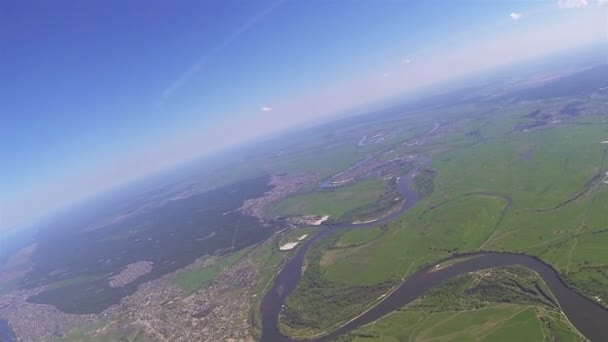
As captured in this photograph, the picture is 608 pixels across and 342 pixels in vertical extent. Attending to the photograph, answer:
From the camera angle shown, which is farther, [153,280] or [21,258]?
[21,258]

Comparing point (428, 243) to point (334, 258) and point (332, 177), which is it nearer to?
point (334, 258)

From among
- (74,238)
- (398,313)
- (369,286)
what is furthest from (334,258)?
(74,238)

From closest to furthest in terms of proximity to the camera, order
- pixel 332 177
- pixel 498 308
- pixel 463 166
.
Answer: pixel 498 308 < pixel 463 166 < pixel 332 177

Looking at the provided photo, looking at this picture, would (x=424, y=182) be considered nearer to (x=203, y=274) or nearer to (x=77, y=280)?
(x=203, y=274)

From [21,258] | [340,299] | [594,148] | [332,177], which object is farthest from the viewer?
[21,258]

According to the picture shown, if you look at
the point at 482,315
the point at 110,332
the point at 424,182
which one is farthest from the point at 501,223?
the point at 110,332

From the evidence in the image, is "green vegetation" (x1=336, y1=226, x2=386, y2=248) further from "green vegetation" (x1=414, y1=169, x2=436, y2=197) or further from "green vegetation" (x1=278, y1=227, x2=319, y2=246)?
"green vegetation" (x1=414, y1=169, x2=436, y2=197)
